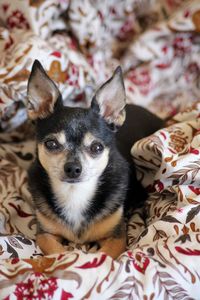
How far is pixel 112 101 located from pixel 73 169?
0.94 ft

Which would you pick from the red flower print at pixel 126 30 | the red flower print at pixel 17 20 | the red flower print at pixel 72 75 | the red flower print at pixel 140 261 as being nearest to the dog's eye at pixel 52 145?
the red flower print at pixel 140 261

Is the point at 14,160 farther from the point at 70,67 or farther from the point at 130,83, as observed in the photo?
the point at 130,83

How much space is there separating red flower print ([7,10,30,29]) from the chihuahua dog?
0.53m

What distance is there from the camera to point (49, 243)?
142 cm

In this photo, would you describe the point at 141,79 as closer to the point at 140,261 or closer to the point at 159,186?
the point at 159,186

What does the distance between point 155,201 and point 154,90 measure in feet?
2.60

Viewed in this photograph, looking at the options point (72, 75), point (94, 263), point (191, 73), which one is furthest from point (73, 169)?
point (191, 73)

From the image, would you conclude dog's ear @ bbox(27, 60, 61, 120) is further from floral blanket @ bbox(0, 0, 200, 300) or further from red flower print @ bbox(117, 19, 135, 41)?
red flower print @ bbox(117, 19, 135, 41)

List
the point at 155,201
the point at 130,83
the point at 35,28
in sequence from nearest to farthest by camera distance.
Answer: the point at 155,201 < the point at 35,28 < the point at 130,83

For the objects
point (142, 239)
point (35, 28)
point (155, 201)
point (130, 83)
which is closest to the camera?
point (142, 239)

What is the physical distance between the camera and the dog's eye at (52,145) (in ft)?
4.53

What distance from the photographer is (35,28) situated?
1856 mm

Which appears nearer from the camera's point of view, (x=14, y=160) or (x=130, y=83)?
(x=14, y=160)

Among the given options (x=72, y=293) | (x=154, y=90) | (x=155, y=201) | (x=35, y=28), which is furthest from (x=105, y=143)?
(x=154, y=90)
